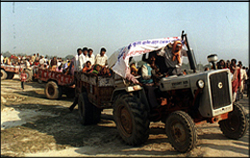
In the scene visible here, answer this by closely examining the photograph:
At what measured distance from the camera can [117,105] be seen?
18.0 ft

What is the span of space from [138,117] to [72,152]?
162 centimetres

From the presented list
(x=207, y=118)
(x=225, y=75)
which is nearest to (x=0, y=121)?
(x=207, y=118)

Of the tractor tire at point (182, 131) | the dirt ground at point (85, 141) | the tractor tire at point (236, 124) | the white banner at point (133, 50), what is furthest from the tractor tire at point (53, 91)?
the tractor tire at point (236, 124)

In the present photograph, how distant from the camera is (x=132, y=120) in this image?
15.9ft

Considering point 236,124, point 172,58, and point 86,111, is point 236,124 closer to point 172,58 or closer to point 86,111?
point 172,58

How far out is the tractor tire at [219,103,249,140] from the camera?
4863 millimetres

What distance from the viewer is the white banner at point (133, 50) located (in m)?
5.30

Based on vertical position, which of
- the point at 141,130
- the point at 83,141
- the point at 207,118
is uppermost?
the point at 207,118

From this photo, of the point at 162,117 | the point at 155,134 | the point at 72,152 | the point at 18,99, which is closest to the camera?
the point at 72,152

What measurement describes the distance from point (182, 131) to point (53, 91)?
910 centimetres

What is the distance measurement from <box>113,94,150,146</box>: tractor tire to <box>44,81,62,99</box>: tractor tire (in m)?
6.98

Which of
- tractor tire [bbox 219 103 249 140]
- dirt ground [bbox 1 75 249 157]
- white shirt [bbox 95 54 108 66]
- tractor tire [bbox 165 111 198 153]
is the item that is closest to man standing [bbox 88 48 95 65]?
white shirt [bbox 95 54 108 66]

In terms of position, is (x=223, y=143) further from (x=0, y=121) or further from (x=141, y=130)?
(x=0, y=121)

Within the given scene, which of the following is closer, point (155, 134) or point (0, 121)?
point (155, 134)
